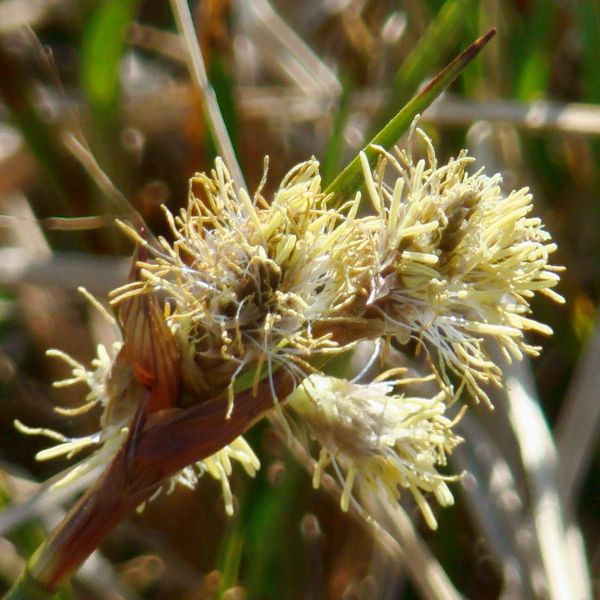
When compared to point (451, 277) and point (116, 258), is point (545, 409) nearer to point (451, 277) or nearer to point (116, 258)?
point (116, 258)

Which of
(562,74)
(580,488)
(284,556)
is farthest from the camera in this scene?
(562,74)

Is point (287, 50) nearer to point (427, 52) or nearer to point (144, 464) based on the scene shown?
point (427, 52)

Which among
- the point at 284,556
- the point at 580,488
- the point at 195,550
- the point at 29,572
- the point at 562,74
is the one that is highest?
the point at 562,74

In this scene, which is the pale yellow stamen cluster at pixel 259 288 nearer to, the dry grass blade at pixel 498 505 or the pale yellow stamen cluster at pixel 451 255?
the pale yellow stamen cluster at pixel 451 255

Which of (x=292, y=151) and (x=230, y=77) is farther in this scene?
(x=292, y=151)

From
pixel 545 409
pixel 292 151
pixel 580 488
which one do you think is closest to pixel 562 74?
pixel 292 151

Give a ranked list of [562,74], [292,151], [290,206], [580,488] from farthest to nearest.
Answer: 1. [562,74]
2. [292,151]
3. [580,488]
4. [290,206]

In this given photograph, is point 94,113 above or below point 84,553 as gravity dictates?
above
